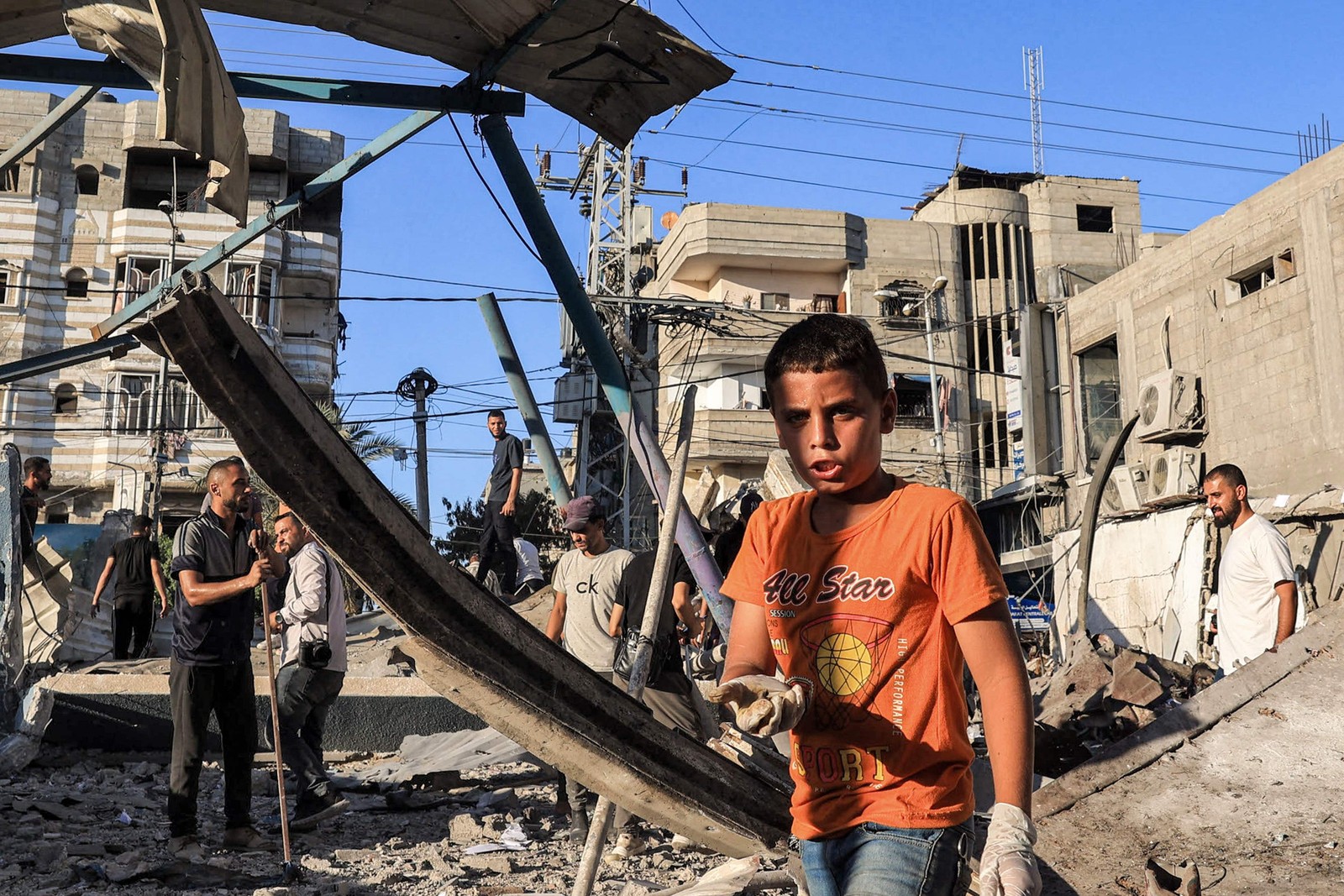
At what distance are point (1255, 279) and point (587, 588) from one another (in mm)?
16520

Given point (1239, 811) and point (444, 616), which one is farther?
point (1239, 811)

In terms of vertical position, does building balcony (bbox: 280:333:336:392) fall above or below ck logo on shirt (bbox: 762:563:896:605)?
above

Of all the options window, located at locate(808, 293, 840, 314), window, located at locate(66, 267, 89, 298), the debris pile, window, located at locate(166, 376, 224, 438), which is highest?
window, located at locate(66, 267, 89, 298)

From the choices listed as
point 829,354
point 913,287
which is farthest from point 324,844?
point 913,287

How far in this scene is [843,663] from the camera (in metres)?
2.23

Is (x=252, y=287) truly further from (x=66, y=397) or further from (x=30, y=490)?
(x=30, y=490)

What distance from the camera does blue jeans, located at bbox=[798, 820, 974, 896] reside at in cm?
207

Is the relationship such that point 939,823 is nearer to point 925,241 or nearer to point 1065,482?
point 1065,482

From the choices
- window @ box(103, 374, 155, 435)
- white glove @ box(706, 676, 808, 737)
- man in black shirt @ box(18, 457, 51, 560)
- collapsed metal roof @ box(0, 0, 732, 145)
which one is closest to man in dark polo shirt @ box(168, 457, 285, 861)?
collapsed metal roof @ box(0, 0, 732, 145)

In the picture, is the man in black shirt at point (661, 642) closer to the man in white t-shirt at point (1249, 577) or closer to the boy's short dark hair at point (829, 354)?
the man in white t-shirt at point (1249, 577)

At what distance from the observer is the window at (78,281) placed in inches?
1708

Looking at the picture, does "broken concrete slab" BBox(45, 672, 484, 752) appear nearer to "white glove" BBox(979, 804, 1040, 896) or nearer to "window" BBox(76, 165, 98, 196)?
"white glove" BBox(979, 804, 1040, 896)

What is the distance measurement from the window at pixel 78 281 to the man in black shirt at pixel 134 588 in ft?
110

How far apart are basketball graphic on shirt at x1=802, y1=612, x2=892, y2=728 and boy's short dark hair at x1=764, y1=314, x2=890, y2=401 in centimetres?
43
